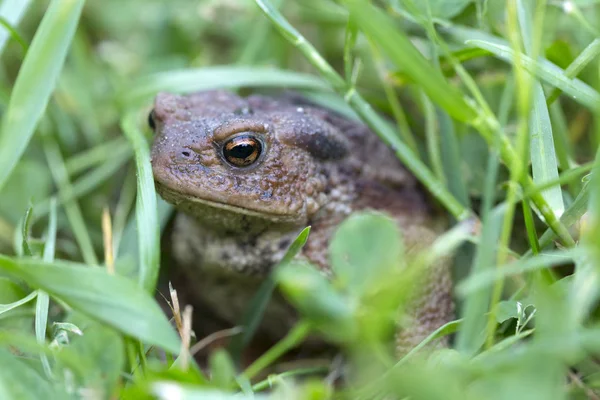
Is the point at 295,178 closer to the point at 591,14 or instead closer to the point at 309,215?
the point at 309,215

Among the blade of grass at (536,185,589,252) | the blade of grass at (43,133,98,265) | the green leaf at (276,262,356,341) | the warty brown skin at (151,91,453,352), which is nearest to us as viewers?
the green leaf at (276,262,356,341)

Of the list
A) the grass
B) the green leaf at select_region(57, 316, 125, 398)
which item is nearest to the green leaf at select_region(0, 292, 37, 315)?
the grass

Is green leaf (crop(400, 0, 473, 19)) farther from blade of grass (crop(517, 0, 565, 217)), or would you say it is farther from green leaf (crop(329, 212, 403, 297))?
green leaf (crop(329, 212, 403, 297))

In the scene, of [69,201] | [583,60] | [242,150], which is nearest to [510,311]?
[583,60]

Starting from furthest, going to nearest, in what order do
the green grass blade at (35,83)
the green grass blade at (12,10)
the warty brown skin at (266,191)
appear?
the green grass blade at (12,10) < the warty brown skin at (266,191) < the green grass blade at (35,83)

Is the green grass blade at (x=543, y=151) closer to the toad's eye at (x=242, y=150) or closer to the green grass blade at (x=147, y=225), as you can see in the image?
the toad's eye at (x=242, y=150)

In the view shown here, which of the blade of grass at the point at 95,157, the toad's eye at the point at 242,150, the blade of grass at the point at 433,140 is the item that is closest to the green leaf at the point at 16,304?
the toad's eye at the point at 242,150

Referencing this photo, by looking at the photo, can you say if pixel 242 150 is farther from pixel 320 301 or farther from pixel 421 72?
pixel 320 301
